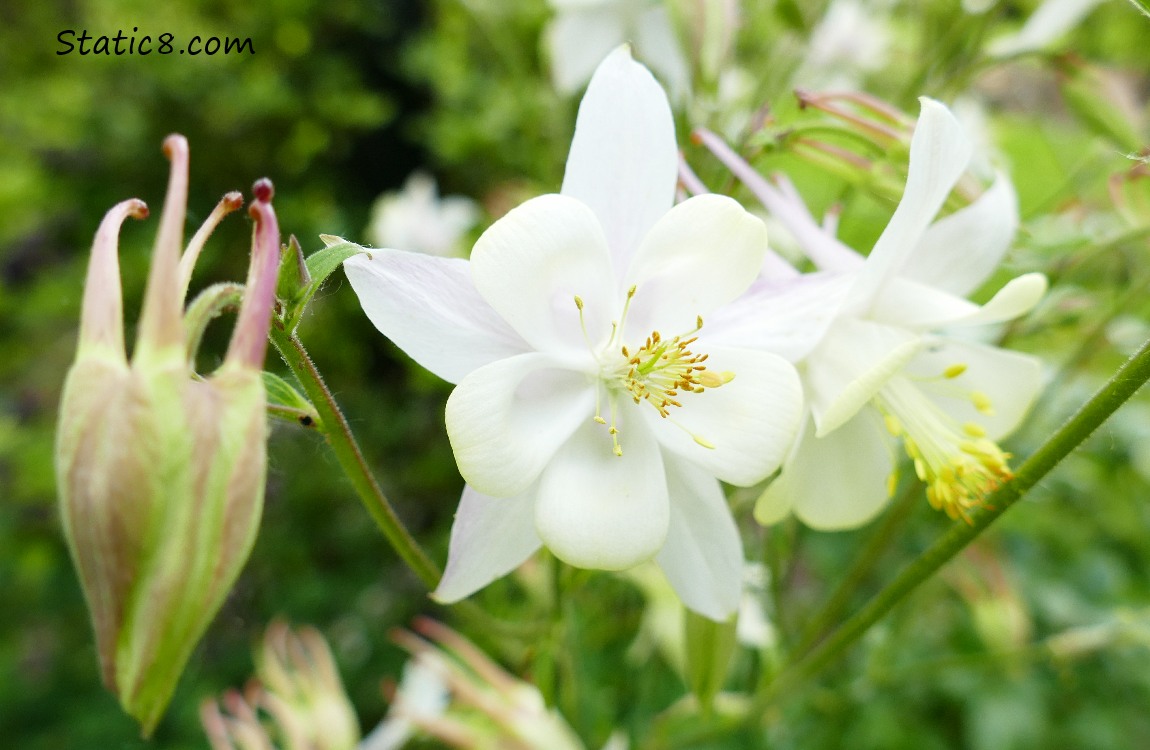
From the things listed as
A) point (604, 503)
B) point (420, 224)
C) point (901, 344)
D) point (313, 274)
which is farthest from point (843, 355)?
point (420, 224)

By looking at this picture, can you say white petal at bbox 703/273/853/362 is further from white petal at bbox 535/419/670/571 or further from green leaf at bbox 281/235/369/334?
green leaf at bbox 281/235/369/334

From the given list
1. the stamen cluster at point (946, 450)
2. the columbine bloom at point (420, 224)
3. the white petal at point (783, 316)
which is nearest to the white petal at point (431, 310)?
the white petal at point (783, 316)

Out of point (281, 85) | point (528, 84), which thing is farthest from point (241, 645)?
point (281, 85)

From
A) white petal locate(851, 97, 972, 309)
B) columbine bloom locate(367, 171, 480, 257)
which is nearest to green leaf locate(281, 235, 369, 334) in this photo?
white petal locate(851, 97, 972, 309)

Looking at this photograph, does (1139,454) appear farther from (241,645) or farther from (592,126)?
(241,645)

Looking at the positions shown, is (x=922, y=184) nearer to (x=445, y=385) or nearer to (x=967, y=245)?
(x=967, y=245)
